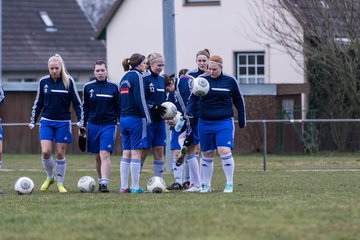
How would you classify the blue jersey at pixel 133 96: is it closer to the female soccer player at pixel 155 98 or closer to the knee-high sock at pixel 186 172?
the female soccer player at pixel 155 98

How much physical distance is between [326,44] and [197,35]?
26.2 feet

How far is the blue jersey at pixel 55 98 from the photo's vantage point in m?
15.4

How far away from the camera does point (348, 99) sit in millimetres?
32812

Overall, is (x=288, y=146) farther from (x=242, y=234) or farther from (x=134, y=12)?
(x=242, y=234)

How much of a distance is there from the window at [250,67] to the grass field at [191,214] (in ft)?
68.4

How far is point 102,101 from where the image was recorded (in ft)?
50.1

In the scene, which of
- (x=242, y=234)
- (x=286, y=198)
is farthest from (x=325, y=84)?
(x=242, y=234)

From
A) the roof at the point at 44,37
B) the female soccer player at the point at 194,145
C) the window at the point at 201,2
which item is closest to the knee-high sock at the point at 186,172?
the female soccer player at the point at 194,145

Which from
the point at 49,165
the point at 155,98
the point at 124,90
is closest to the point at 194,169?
the point at 155,98

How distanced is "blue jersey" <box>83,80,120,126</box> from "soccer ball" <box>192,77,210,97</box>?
1596 mm

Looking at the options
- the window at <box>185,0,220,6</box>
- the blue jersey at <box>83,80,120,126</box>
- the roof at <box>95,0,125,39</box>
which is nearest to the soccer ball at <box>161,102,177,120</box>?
the blue jersey at <box>83,80,120,126</box>

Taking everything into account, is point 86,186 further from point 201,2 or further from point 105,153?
point 201,2

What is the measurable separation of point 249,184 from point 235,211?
6.80 metres

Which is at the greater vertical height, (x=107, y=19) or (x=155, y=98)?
(x=107, y=19)
